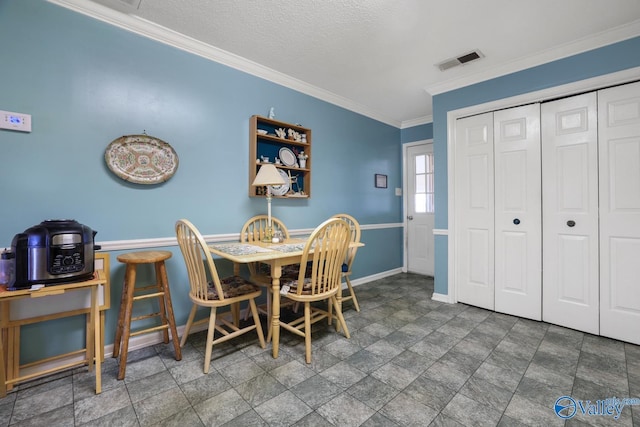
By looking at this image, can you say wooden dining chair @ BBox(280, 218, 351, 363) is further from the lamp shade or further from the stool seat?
the stool seat

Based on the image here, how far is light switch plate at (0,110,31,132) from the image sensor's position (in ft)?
5.50

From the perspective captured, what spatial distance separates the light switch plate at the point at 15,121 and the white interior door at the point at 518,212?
3.82 meters

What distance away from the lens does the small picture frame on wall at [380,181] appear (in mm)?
4191

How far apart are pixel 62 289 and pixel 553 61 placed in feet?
13.4

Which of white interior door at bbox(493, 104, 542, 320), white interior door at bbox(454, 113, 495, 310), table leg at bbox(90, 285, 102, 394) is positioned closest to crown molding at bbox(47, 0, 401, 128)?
white interior door at bbox(454, 113, 495, 310)

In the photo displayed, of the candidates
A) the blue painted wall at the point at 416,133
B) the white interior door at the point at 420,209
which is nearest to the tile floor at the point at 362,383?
the white interior door at the point at 420,209

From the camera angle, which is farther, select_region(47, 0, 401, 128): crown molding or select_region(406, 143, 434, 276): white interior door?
select_region(406, 143, 434, 276): white interior door

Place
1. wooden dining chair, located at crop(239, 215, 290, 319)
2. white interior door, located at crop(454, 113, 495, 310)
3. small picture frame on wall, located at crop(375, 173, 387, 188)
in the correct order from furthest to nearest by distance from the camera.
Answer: small picture frame on wall, located at crop(375, 173, 387, 188) → white interior door, located at crop(454, 113, 495, 310) → wooden dining chair, located at crop(239, 215, 290, 319)

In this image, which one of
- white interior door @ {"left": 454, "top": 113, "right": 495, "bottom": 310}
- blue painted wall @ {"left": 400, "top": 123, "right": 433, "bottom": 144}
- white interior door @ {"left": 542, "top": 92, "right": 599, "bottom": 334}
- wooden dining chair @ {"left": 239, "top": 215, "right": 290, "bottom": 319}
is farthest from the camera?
blue painted wall @ {"left": 400, "top": 123, "right": 433, "bottom": 144}

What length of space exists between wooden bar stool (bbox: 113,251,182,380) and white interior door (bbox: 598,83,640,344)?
3.42m

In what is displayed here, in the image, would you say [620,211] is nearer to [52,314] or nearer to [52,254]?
[52,254]

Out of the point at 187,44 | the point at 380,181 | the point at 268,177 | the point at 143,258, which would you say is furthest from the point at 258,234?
the point at 380,181

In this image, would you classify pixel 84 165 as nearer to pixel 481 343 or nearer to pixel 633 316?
pixel 481 343

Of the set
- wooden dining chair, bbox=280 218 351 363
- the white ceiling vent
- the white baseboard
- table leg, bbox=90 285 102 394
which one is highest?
the white ceiling vent
